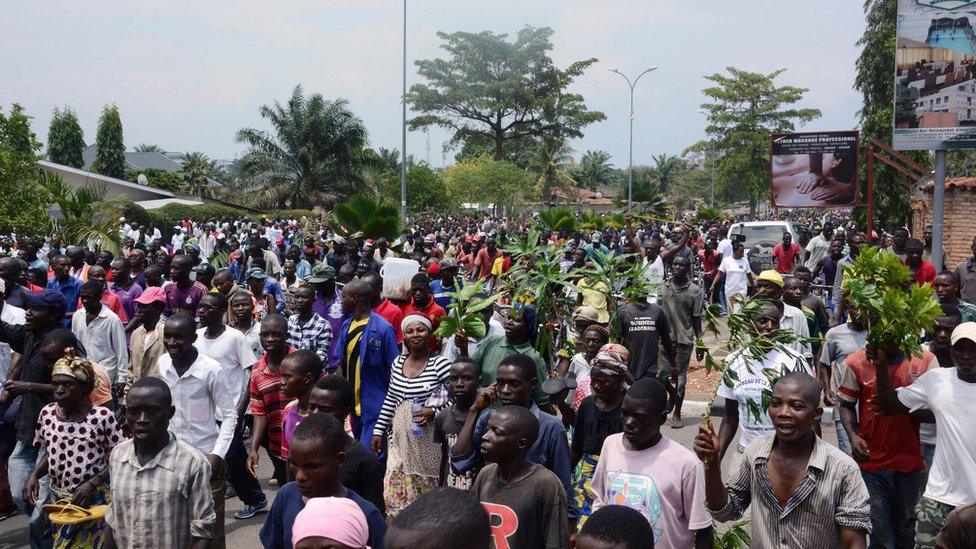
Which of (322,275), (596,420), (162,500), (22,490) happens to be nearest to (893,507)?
(596,420)

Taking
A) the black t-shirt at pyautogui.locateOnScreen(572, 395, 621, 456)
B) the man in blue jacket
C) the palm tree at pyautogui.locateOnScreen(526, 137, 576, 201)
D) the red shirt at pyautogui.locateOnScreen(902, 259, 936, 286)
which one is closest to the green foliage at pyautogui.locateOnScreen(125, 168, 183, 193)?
the palm tree at pyautogui.locateOnScreen(526, 137, 576, 201)

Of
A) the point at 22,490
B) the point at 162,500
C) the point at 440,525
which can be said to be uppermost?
the point at 440,525

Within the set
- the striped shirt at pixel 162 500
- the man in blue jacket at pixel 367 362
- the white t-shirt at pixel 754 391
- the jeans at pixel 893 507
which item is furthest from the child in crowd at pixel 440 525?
the man in blue jacket at pixel 367 362

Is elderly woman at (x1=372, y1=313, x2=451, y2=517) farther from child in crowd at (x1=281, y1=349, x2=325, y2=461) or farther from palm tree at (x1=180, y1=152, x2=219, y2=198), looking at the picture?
palm tree at (x1=180, y1=152, x2=219, y2=198)

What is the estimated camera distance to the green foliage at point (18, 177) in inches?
498

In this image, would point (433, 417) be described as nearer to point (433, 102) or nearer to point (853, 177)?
point (853, 177)

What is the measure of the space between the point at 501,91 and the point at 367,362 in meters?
42.2

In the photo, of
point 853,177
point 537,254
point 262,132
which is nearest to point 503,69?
point 262,132

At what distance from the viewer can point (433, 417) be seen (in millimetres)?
5527

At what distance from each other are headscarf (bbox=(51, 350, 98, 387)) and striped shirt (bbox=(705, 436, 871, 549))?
346cm

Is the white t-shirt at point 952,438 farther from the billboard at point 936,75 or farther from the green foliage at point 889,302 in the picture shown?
the billboard at point 936,75

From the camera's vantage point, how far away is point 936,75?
1531cm

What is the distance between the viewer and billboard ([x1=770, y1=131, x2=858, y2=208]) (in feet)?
75.5

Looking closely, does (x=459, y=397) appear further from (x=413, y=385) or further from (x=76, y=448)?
(x=76, y=448)
